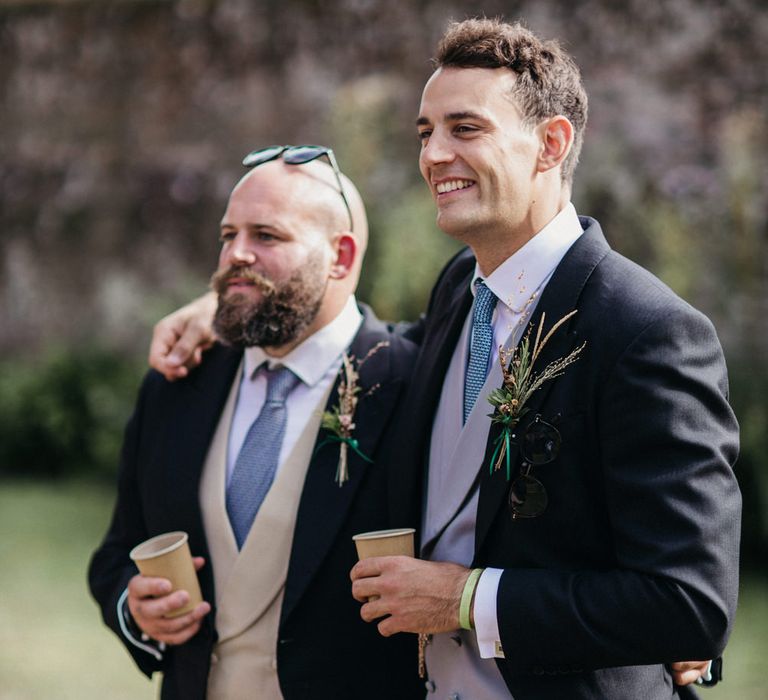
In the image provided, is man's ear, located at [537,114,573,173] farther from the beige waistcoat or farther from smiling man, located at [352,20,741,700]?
the beige waistcoat

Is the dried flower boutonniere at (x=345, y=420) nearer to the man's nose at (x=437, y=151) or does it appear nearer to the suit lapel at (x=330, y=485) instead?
the suit lapel at (x=330, y=485)

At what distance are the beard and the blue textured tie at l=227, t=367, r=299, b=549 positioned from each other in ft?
0.65

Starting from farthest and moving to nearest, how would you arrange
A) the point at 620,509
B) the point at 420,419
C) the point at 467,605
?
the point at 420,419
the point at 467,605
the point at 620,509

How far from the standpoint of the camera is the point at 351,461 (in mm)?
2893

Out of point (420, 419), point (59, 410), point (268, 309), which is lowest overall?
point (420, 419)

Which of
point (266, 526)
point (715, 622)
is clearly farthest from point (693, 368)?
point (266, 526)

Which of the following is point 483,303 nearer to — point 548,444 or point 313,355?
point 548,444

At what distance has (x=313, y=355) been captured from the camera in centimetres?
315

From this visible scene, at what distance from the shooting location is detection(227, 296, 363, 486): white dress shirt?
3064 millimetres

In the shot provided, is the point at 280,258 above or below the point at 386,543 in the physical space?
above

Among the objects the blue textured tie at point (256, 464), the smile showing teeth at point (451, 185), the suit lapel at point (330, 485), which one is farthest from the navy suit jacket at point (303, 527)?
the smile showing teeth at point (451, 185)

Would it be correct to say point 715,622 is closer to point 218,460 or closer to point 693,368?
point 693,368

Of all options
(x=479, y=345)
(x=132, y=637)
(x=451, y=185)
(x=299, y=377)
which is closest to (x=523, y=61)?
(x=451, y=185)

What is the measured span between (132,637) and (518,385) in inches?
60.8
